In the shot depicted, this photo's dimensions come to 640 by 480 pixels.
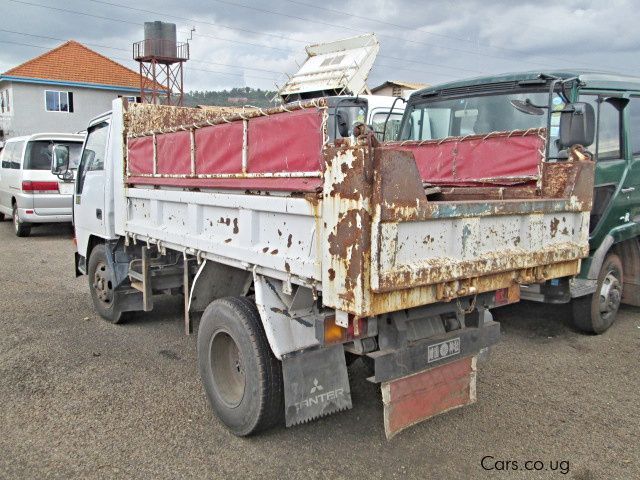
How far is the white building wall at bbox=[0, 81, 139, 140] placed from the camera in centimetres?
3284

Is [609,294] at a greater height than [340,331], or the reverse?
[340,331]

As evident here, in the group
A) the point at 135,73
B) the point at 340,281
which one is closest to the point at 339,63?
the point at 340,281

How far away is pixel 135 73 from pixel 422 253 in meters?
38.0

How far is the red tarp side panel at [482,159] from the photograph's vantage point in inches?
181

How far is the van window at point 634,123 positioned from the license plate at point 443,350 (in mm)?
3613

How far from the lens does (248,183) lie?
11.6ft

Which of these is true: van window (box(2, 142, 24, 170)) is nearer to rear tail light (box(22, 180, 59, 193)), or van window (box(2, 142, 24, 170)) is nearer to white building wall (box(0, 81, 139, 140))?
rear tail light (box(22, 180, 59, 193))

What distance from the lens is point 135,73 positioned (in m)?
36.9

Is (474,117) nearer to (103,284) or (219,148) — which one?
(219,148)

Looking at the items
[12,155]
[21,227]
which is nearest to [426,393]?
[21,227]

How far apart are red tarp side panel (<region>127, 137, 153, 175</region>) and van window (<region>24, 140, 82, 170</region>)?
25.1 ft

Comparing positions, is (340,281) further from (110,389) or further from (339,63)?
(339,63)

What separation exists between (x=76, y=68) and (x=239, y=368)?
3627cm

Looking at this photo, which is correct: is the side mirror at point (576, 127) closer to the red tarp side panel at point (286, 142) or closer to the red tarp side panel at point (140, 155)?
the red tarp side panel at point (286, 142)
